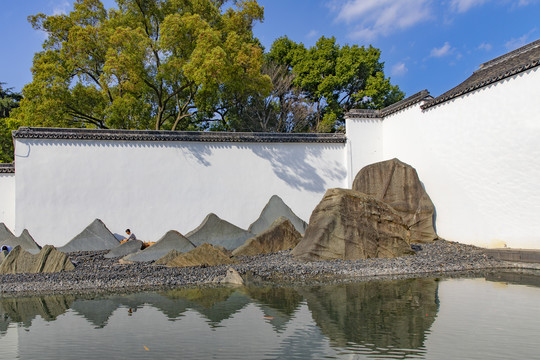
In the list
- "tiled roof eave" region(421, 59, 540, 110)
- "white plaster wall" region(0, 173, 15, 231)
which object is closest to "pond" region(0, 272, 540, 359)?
"tiled roof eave" region(421, 59, 540, 110)

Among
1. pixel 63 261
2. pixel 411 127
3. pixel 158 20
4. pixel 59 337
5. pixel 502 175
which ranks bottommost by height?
pixel 59 337

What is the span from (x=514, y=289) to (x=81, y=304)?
5677mm

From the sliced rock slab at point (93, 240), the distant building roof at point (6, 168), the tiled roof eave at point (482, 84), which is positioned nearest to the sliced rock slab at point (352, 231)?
the tiled roof eave at point (482, 84)

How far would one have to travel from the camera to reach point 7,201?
1281 cm

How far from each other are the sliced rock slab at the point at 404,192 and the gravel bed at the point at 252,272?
154 cm

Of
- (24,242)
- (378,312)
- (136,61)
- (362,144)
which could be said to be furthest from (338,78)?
(378,312)

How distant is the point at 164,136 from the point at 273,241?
482 centimetres

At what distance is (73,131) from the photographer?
461 inches

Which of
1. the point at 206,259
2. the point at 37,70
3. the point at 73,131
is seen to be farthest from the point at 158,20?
the point at 206,259

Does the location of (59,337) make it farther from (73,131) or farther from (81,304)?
(73,131)

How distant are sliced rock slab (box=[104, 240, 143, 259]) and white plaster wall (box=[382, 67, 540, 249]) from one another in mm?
7504

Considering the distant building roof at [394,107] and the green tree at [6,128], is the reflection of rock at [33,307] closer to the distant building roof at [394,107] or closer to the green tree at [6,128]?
the distant building roof at [394,107]

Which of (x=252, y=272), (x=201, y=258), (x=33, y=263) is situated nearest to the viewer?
(x=252, y=272)

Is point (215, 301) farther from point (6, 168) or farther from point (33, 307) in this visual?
point (6, 168)
